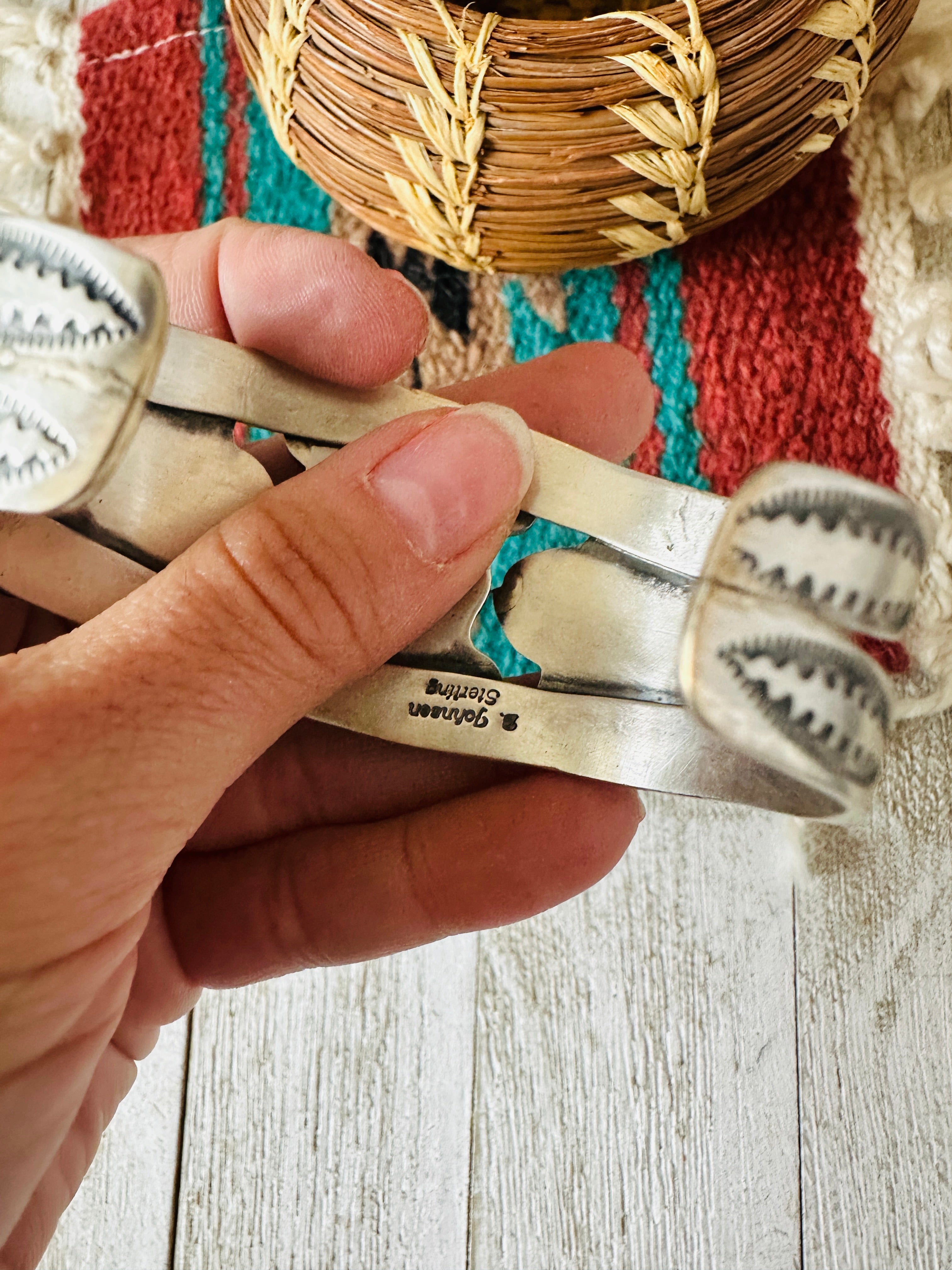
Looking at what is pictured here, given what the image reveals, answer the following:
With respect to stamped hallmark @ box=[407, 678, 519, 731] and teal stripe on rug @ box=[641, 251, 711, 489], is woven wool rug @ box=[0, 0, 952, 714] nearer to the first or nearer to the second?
teal stripe on rug @ box=[641, 251, 711, 489]

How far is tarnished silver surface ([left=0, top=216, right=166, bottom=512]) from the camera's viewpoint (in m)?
0.31

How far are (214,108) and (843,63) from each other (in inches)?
12.6

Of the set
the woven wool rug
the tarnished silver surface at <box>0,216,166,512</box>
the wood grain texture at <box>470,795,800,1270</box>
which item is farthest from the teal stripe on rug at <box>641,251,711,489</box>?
the tarnished silver surface at <box>0,216,166,512</box>

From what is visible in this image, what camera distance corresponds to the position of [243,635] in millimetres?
323

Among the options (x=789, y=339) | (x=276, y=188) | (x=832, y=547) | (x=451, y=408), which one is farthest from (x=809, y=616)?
(x=276, y=188)

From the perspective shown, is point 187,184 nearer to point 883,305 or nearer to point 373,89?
point 373,89

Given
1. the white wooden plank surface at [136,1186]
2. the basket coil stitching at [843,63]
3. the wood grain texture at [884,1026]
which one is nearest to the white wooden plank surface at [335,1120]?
the white wooden plank surface at [136,1186]

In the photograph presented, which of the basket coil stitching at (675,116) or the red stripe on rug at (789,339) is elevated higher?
the basket coil stitching at (675,116)

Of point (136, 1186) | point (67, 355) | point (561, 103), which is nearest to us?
point (67, 355)

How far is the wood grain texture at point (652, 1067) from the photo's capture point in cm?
49

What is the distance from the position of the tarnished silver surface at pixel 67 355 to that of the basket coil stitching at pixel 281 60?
6.6 inches

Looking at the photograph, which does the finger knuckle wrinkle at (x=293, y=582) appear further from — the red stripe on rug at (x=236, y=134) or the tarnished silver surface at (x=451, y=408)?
the red stripe on rug at (x=236, y=134)

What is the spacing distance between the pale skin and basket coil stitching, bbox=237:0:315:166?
7 cm

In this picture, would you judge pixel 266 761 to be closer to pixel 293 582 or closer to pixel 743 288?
pixel 293 582
